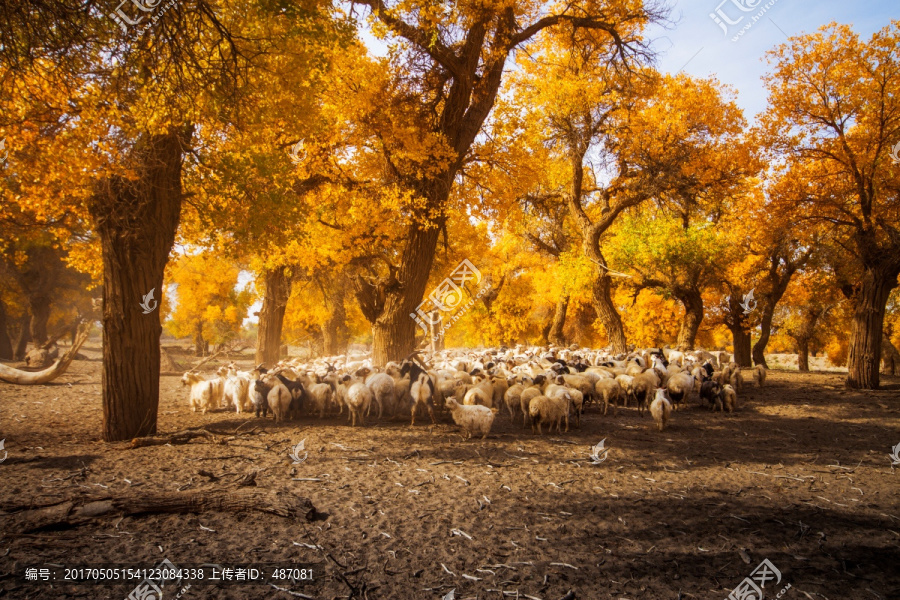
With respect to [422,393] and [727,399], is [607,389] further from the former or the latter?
[422,393]

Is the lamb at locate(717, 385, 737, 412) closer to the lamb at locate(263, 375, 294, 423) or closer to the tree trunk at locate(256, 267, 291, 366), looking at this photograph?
the lamb at locate(263, 375, 294, 423)

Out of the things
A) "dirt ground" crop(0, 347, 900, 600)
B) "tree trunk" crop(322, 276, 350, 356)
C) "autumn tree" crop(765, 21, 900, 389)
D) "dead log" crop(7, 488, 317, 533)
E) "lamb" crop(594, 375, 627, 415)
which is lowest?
"dirt ground" crop(0, 347, 900, 600)

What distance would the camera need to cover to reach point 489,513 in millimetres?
5293

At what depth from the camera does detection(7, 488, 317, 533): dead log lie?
434cm

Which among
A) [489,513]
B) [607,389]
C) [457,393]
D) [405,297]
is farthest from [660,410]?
[405,297]

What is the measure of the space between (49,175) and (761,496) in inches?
410

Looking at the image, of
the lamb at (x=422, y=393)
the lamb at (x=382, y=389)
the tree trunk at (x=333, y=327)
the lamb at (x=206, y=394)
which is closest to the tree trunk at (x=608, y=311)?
the lamb at (x=422, y=393)

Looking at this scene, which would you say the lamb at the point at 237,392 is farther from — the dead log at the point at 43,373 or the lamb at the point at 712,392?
the lamb at the point at 712,392

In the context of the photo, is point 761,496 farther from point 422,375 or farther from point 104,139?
point 104,139

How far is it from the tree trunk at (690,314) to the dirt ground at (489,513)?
12309mm

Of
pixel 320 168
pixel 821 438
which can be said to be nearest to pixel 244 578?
pixel 821 438

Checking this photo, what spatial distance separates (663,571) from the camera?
4102 millimetres

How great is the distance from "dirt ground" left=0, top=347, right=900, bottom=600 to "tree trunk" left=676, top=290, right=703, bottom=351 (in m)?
12.3

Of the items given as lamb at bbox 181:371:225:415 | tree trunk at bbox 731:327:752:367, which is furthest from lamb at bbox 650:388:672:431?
tree trunk at bbox 731:327:752:367
